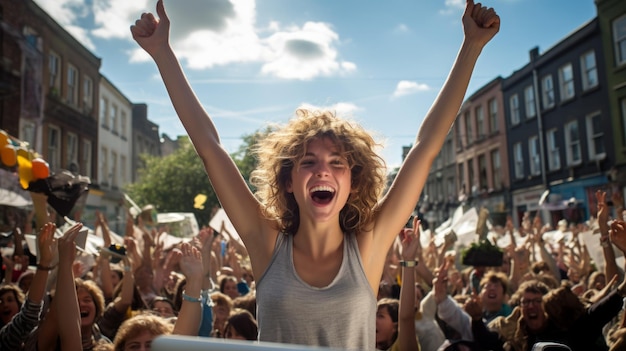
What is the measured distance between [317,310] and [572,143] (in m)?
23.0

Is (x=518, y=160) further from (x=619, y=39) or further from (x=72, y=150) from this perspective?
(x=72, y=150)

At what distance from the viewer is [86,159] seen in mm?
24906

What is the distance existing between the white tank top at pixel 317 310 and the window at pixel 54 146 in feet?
72.8

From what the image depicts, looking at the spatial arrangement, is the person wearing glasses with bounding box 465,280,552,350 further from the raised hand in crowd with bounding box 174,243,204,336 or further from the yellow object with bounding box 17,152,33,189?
the yellow object with bounding box 17,152,33,189

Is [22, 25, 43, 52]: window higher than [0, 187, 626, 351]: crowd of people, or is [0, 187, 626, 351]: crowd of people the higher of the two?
[22, 25, 43, 52]: window

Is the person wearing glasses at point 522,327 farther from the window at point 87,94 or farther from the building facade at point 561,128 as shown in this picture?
the window at point 87,94

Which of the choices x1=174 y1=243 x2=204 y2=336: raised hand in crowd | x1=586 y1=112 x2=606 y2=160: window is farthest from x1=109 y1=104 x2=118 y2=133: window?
x1=174 y1=243 x2=204 y2=336: raised hand in crowd

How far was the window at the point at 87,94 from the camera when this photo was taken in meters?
24.7

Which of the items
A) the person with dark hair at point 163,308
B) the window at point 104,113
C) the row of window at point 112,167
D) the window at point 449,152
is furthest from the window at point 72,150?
the window at point 449,152

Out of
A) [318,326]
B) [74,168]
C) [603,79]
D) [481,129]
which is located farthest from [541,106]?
[318,326]

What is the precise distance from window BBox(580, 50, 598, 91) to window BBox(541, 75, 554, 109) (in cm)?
243

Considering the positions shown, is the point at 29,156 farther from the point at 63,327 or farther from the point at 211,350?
the point at 211,350

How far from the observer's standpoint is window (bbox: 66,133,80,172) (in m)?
22.8

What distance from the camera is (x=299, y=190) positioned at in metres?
1.87
